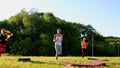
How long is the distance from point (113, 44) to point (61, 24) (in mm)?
14522

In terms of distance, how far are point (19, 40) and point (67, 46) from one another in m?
10.1

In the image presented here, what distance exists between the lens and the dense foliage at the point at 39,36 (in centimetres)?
7012

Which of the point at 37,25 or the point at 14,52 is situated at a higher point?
the point at 37,25

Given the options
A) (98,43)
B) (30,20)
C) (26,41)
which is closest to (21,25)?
(30,20)

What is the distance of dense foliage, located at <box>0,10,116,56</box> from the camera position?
70.1 m

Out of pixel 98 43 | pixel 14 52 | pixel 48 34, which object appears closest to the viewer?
pixel 14 52

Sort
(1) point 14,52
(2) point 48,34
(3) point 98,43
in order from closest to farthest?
(1) point 14,52 < (2) point 48,34 < (3) point 98,43

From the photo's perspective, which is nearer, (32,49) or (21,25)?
(32,49)

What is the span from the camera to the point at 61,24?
78.6m

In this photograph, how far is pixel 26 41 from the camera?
70.4 m

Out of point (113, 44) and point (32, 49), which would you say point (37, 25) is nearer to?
point (32, 49)

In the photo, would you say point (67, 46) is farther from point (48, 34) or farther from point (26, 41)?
point (26, 41)

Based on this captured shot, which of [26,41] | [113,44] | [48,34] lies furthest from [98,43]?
[26,41]

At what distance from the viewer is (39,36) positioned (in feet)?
246
